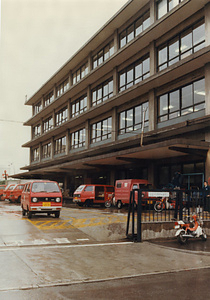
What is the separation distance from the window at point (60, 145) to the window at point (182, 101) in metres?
22.8

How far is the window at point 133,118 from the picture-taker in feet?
90.1

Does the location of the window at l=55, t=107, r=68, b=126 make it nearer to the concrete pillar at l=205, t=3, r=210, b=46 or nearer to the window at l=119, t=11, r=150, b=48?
the window at l=119, t=11, r=150, b=48

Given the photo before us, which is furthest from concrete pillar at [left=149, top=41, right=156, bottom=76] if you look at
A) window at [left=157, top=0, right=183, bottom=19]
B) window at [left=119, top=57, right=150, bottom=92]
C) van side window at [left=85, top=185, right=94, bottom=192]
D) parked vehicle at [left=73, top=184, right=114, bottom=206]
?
van side window at [left=85, top=185, right=94, bottom=192]

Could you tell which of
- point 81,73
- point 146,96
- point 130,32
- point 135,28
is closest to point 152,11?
point 135,28

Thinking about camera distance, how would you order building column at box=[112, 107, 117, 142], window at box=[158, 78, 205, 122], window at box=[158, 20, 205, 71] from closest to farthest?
window at box=[158, 78, 205, 122] → window at box=[158, 20, 205, 71] → building column at box=[112, 107, 117, 142]

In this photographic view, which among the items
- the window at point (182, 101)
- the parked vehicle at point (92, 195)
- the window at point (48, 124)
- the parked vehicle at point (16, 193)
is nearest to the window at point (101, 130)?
the window at point (182, 101)

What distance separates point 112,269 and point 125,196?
15485 mm

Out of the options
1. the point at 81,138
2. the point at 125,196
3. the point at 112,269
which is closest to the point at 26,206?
the point at 125,196

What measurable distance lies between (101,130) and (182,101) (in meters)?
13.5

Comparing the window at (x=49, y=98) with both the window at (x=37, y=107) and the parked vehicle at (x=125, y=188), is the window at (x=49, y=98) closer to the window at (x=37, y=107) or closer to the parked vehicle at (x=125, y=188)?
the window at (x=37, y=107)

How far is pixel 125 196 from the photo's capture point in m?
22.4

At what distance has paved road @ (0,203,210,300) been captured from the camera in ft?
17.9

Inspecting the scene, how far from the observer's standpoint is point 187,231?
10648mm

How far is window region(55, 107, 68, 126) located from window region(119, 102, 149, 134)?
15.8 metres
